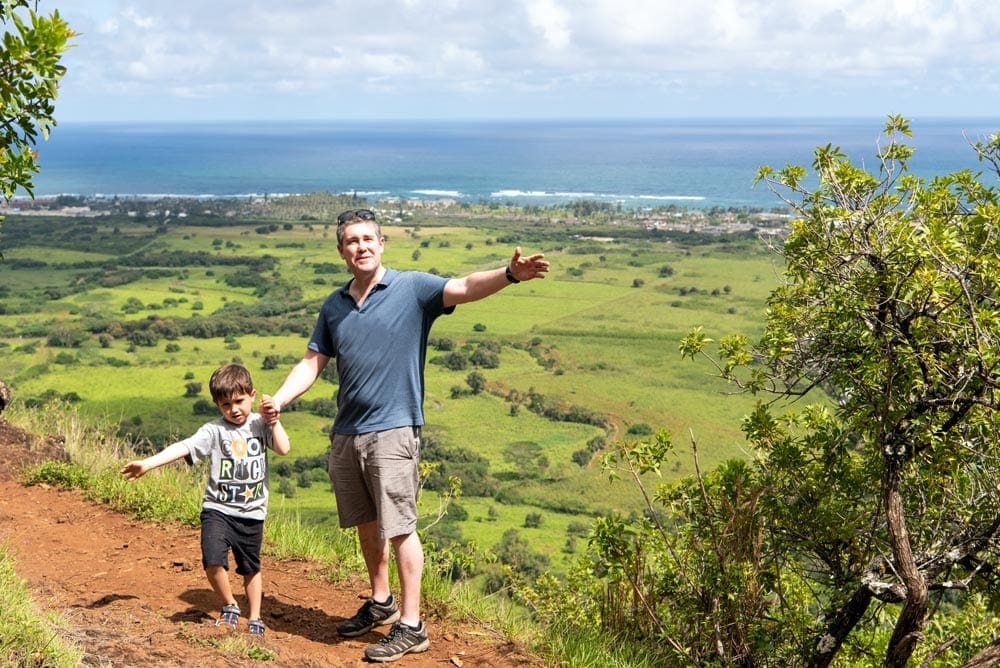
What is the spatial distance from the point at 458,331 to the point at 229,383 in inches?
2246

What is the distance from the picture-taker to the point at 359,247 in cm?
428

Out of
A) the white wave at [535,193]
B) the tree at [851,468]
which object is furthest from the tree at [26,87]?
the white wave at [535,193]

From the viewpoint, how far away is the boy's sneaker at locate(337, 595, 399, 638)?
458cm

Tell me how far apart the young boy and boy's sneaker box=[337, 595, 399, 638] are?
0.41 meters

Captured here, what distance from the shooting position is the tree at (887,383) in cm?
425

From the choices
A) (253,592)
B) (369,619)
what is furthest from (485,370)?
(253,592)

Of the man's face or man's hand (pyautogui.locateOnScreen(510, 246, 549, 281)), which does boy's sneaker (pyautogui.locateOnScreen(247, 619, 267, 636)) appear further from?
man's hand (pyautogui.locateOnScreen(510, 246, 549, 281))

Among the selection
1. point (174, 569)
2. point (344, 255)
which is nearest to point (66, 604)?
point (174, 569)

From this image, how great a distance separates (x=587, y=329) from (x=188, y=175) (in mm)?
143718

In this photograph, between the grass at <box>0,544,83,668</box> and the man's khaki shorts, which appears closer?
the grass at <box>0,544,83,668</box>

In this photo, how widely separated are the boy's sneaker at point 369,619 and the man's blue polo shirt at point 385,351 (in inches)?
36.2

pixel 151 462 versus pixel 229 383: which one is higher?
pixel 229 383

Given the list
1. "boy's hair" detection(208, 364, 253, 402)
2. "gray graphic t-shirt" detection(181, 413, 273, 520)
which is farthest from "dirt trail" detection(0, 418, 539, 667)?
"boy's hair" detection(208, 364, 253, 402)

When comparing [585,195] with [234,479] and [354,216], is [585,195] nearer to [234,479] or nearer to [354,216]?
[354,216]
